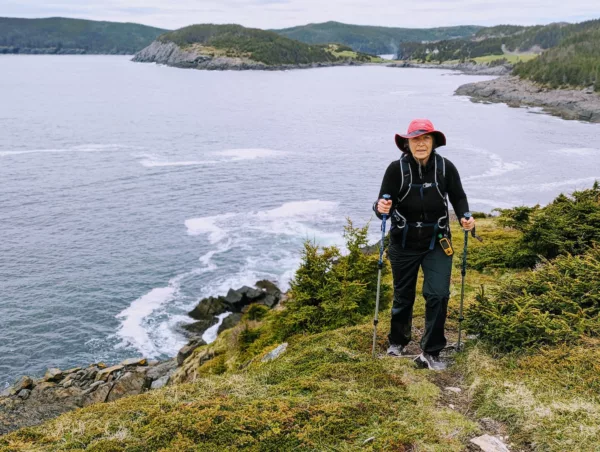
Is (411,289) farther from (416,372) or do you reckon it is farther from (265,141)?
(265,141)

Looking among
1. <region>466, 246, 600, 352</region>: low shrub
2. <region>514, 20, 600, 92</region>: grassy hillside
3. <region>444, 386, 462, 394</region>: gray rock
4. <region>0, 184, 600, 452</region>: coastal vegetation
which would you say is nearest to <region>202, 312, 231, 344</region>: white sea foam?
<region>0, 184, 600, 452</region>: coastal vegetation

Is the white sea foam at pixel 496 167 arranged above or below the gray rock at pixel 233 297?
above

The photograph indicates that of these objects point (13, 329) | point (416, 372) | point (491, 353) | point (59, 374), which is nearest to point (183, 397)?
point (416, 372)

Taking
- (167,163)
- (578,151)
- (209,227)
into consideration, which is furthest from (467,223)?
(578,151)

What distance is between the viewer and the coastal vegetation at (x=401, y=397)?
6.06 meters

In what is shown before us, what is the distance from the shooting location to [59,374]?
2158 cm

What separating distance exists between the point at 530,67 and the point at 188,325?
13715 centimetres

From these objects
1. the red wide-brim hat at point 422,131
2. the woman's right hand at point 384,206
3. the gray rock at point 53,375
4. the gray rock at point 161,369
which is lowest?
the gray rock at point 53,375

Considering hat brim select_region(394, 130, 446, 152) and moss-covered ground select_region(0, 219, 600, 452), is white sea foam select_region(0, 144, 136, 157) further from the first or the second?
hat brim select_region(394, 130, 446, 152)

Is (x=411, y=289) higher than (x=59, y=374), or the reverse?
(x=411, y=289)

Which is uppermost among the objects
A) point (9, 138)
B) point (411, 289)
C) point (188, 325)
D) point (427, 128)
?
point (427, 128)

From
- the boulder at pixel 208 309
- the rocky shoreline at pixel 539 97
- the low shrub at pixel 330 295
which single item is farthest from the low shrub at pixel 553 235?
the rocky shoreline at pixel 539 97

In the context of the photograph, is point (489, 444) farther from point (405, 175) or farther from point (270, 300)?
point (270, 300)

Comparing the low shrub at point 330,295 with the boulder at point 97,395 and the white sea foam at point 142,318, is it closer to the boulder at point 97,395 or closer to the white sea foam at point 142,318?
the boulder at point 97,395
